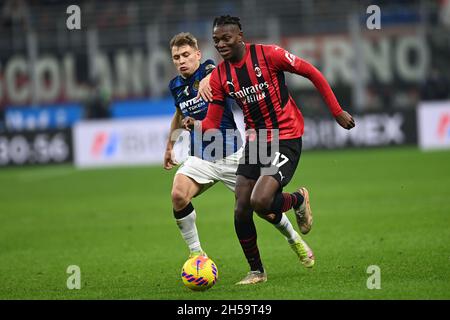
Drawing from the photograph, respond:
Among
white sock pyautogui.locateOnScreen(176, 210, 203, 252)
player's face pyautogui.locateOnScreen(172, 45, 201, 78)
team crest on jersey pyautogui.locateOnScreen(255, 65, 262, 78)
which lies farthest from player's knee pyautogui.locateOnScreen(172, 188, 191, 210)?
team crest on jersey pyautogui.locateOnScreen(255, 65, 262, 78)

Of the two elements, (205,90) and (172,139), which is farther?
(172,139)

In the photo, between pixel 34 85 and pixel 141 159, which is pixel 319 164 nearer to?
pixel 141 159

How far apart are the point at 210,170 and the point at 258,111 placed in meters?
0.89

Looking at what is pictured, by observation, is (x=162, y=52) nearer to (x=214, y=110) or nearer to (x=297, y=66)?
(x=214, y=110)

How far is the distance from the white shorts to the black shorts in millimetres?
478

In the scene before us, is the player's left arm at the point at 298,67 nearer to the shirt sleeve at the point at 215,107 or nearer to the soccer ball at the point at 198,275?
the shirt sleeve at the point at 215,107

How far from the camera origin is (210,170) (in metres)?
8.38

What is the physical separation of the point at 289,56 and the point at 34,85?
776 inches

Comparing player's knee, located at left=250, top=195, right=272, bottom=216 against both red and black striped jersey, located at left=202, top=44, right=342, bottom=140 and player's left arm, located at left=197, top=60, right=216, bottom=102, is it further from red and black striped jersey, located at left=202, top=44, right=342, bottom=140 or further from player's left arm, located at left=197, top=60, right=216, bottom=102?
player's left arm, located at left=197, top=60, right=216, bottom=102

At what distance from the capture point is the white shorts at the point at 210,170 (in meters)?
8.34

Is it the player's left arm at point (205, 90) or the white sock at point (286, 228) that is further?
the white sock at point (286, 228)

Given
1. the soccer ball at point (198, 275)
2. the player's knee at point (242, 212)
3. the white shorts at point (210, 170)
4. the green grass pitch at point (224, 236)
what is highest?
the white shorts at point (210, 170)

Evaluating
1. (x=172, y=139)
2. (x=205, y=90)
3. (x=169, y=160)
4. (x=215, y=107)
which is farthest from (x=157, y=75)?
(x=205, y=90)

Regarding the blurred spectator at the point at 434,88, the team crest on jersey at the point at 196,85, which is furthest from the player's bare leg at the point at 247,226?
the blurred spectator at the point at 434,88
